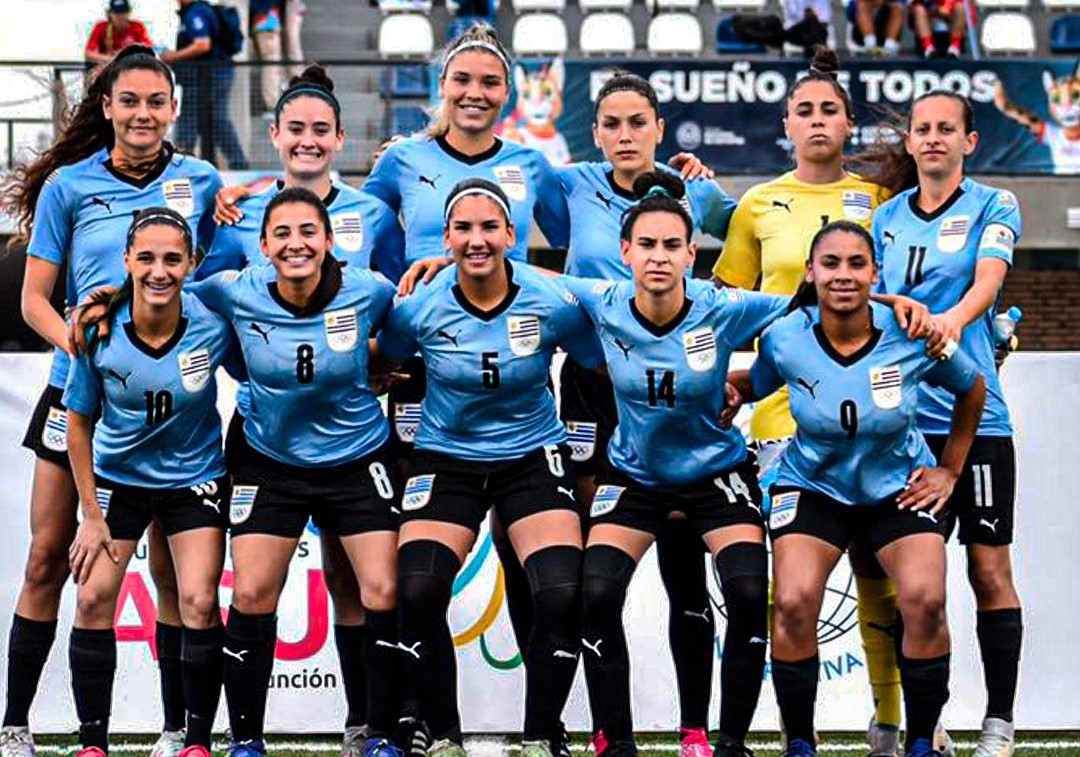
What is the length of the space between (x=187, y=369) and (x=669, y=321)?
1.49m

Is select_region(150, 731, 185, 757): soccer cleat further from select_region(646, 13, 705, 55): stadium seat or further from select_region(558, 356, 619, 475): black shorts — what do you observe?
select_region(646, 13, 705, 55): stadium seat

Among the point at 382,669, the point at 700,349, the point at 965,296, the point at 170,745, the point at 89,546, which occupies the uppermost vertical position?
the point at 965,296

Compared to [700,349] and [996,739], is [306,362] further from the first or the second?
[996,739]

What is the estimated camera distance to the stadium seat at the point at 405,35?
16344 millimetres

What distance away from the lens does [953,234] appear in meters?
6.34

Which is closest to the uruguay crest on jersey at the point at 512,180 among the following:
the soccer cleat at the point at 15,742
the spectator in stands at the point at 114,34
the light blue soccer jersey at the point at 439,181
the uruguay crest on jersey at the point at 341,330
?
the light blue soccer jersey at the point at 439,181

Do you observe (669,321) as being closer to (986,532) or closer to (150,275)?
(986,532)

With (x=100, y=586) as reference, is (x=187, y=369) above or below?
above

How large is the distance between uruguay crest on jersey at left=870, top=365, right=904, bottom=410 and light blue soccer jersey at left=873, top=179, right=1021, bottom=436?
338 millimetres

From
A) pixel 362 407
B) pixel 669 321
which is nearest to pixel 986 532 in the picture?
pixel 669 321

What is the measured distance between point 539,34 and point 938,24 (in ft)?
10.7

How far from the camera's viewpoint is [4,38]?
1541 centimetres

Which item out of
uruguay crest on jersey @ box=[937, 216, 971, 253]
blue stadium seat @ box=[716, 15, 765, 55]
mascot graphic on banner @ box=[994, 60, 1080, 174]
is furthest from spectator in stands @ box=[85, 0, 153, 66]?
uruguay crest on jersey @ box=[937, 216, 971, 253]

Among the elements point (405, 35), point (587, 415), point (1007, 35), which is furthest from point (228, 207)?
point (1007, 35)
